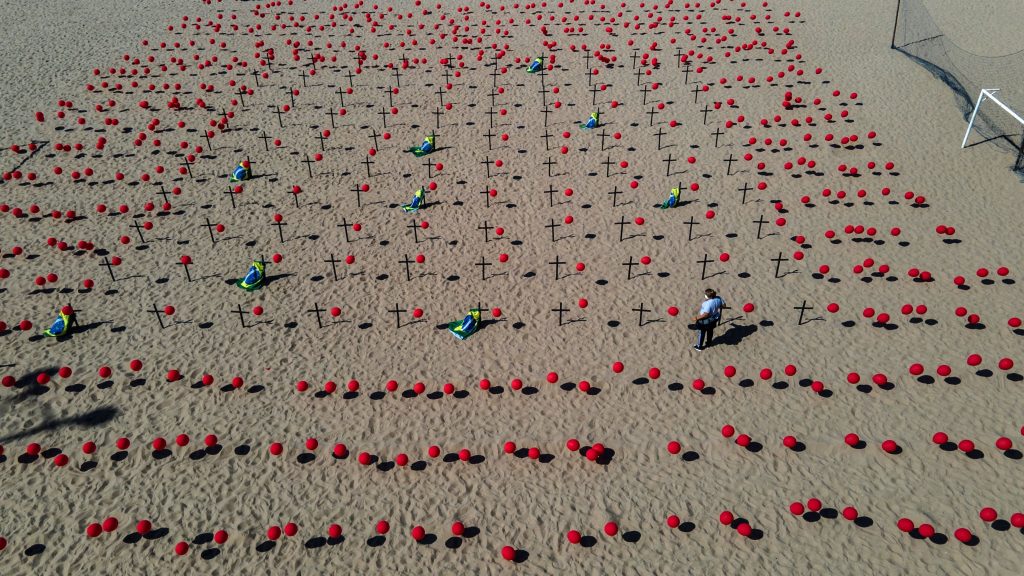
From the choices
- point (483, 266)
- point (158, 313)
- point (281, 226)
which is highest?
point (281, 226)

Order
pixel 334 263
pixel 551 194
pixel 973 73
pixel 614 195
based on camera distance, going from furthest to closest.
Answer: pixel 973 73, pixel 614 195, pixel 551 194, pixel 334 263

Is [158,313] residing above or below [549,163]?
below

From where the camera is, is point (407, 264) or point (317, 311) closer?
point (317, 311)

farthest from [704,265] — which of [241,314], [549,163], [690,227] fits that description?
[241,314]

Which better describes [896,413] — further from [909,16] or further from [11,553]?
[909,16]

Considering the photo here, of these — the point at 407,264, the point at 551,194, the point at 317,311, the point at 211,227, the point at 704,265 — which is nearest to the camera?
the point at 317,311

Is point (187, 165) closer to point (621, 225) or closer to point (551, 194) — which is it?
point (551, 194)

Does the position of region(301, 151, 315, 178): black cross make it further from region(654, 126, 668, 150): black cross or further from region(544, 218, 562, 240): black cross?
region(654, 126, 668, 150): black cross

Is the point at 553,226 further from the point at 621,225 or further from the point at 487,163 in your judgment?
the point at 487,163
